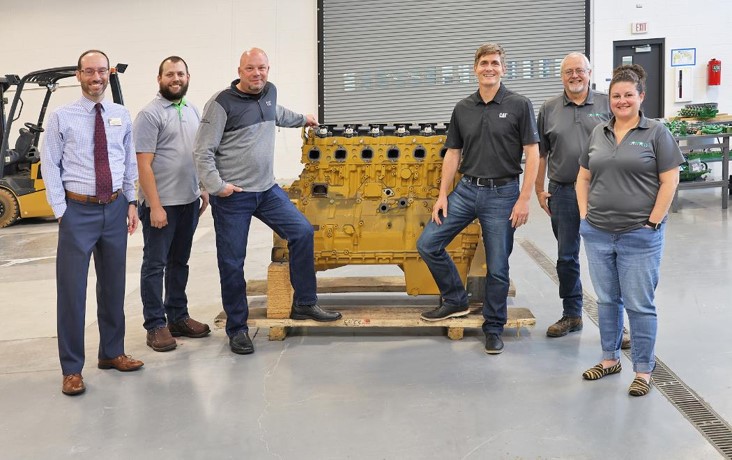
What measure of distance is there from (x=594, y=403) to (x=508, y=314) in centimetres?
123

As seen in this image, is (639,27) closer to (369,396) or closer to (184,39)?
(184,39)

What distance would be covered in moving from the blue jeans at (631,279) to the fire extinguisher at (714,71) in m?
10.5

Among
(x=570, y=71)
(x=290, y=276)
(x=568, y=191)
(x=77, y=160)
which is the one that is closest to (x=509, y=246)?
(x=568, y=191)

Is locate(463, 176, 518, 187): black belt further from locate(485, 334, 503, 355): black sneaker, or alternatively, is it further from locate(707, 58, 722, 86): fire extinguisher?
locate(707, 58, 722, 86): fire extinguisher

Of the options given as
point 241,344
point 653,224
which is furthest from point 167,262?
point 653,224

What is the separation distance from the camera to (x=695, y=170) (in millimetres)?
9859

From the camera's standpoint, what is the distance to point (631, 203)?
135 inches

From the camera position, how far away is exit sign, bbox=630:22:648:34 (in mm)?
12922

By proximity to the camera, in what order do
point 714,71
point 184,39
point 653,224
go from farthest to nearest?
1. point 184,39
2. point 714,71
3. point 653,224

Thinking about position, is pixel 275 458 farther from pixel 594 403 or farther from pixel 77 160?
pixel 77 160

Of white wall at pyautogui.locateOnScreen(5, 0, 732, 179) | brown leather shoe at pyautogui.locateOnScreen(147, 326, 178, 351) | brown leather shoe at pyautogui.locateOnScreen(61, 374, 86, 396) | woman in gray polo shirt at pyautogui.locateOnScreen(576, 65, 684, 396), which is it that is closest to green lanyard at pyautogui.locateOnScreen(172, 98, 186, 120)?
brown leather shoe at pyautogui.locateOnScreen(147, 326, 178, 351)

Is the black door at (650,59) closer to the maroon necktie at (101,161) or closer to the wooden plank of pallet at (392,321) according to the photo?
the wooden plank of pallet at (392,321)

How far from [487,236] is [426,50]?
10229 mm

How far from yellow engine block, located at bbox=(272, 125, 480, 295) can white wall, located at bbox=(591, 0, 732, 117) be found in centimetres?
919
